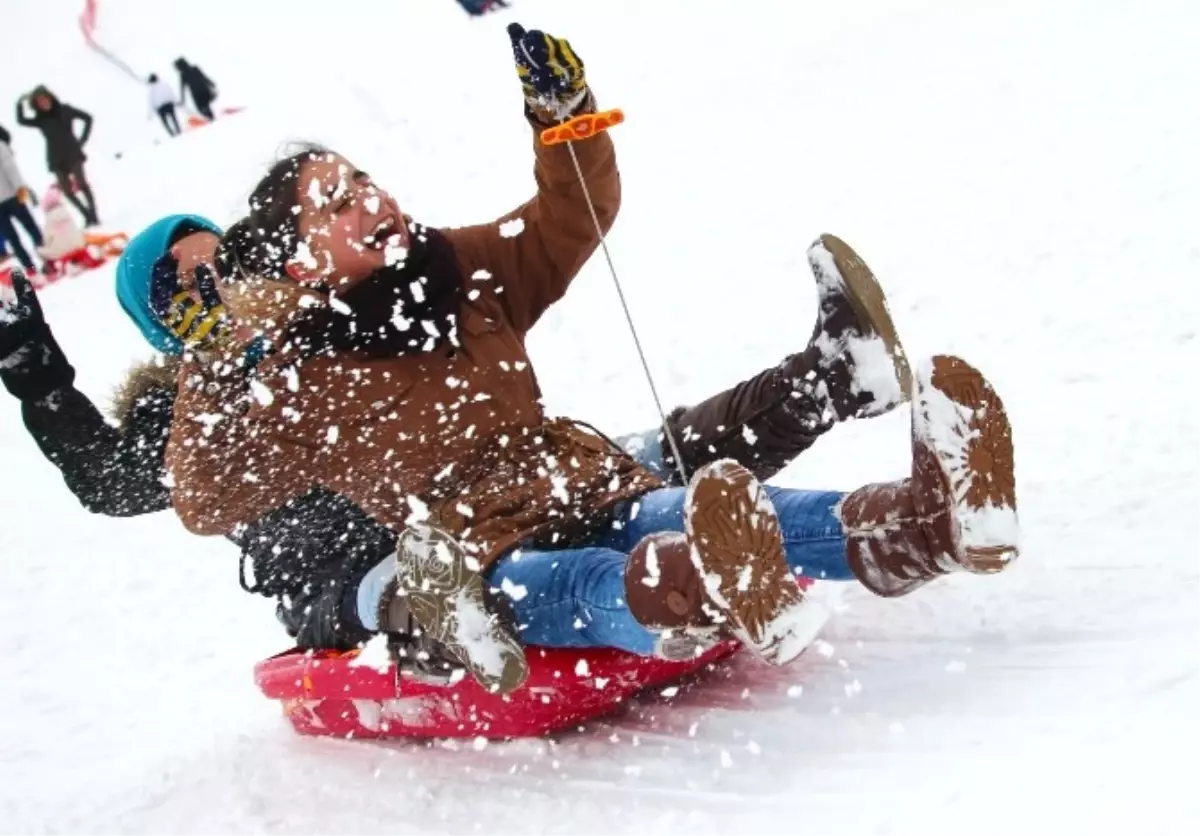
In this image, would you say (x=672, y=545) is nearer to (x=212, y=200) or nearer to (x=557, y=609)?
(x=557, y=609)

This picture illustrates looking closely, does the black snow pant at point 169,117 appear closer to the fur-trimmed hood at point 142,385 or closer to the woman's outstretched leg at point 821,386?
the fur-trimmed hood at point 142,385

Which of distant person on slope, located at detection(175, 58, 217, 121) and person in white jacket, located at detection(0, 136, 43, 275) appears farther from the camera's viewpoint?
distant person on slope, located at detection(175, 58, 217, 121)

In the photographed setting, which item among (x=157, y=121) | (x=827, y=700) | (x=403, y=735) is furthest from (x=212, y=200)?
(x=157, y=121)

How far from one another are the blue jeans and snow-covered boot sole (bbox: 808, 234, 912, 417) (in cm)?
31

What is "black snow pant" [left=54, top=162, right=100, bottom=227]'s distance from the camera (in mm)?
11242

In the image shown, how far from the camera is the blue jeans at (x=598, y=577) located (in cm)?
212

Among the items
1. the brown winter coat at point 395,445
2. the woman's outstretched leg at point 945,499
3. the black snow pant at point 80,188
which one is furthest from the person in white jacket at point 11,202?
the woman's outstretched leg at point 945,499

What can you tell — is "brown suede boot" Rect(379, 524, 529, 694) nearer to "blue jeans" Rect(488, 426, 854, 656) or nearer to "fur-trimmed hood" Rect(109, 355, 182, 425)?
"blue jeans" Rect(488, 426, 854, 656)

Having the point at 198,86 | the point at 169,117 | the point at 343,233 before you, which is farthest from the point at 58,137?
the point at 343,233

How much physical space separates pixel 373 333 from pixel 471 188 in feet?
16.4

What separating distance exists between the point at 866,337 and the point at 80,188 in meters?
10.7

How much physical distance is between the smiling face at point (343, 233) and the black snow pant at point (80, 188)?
9.86 meters

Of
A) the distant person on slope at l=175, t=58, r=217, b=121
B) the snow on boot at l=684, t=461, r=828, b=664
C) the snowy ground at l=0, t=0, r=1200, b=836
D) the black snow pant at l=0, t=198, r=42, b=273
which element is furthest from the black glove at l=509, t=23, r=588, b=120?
the distant person on slope at l=175, t=58, r=217, b=121

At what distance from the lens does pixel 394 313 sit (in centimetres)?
254
